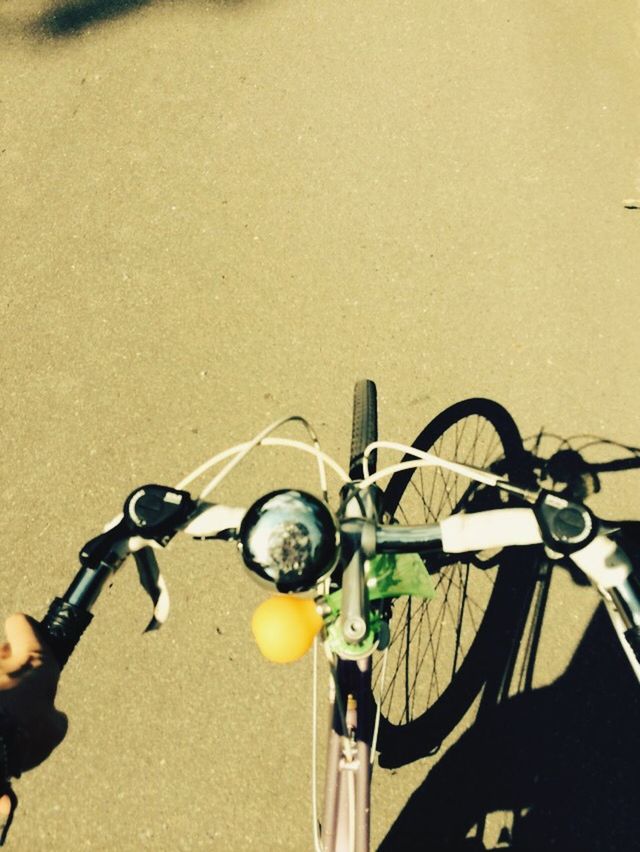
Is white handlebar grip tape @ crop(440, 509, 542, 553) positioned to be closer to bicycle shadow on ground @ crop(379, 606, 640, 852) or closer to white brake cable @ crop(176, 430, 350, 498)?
white brake cable @ crop(176, 430, 350, 498)

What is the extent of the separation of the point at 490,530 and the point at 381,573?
27cm

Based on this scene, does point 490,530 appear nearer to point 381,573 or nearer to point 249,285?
point 381,573

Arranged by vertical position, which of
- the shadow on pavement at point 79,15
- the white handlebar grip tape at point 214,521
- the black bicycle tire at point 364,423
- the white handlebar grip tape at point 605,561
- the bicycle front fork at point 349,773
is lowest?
the bicycle front fork at point 349,773

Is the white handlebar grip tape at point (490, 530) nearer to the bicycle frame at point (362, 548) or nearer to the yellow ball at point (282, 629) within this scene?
the bicycle frame at point (362, 548)

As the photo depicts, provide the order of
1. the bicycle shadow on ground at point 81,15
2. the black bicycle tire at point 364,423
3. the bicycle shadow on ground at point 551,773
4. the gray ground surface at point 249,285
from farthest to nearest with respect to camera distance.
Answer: the bicycle shadow on ground at point 81,15
the gray ground surface at point 249,285
the bicycle shadow on ground at point 551,773
the black bicycle tire at point 364,423

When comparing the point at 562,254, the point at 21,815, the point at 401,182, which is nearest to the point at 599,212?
the point at 562,254

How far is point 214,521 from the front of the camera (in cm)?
133

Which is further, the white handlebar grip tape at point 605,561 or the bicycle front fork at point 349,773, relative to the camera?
the bicycle front fork at point 349,773

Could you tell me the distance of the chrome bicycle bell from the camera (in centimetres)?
110

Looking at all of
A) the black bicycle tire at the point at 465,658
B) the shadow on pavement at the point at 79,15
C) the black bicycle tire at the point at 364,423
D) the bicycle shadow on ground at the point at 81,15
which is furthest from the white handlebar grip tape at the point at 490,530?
the shadow on pavement at the point at 79,15

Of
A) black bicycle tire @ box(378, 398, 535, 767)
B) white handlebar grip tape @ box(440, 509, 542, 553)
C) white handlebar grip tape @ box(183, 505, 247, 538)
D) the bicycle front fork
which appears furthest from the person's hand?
black bicycle tire @ box(378, 398, 535, 767)

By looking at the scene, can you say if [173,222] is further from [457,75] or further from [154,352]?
[457,75]

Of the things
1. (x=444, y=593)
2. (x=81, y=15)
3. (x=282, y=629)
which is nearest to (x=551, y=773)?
(x=444, y=593)

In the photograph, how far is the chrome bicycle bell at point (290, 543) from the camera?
3.59 feet
